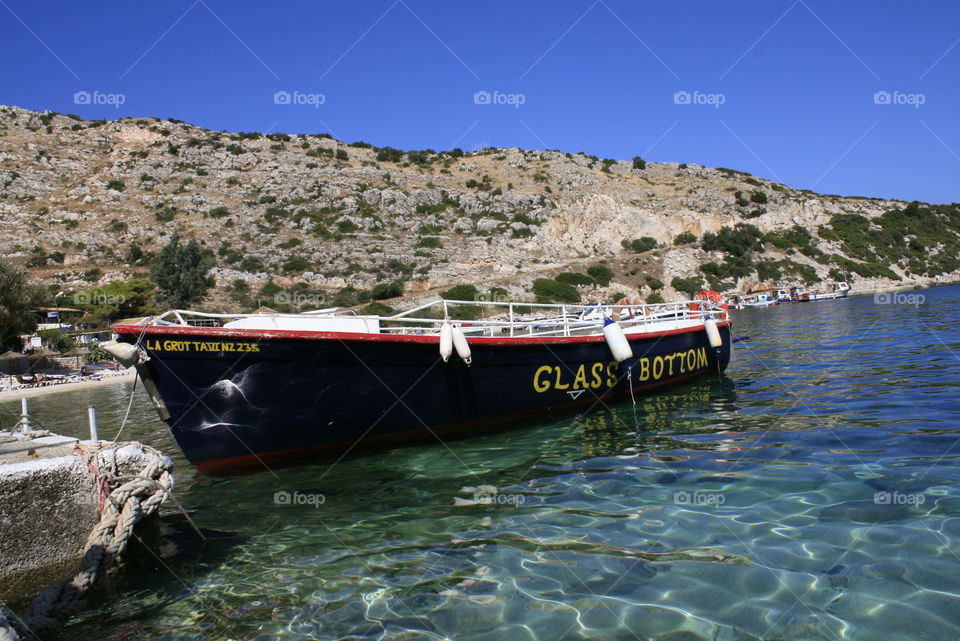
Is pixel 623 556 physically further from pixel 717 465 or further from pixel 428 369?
pixel 428 369

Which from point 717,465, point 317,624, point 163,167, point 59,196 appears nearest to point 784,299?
point 717,465

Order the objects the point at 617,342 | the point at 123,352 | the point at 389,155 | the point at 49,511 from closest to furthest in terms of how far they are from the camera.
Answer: the point at 49,511
the point at 123,352
the point at 617,342
the point at 389,155

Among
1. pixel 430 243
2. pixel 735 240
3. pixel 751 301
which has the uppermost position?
pixel 430 243

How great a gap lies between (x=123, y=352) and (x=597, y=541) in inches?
217

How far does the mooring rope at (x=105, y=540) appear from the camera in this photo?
3.73 meters

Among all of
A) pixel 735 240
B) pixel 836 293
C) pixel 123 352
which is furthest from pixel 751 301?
pixel 123 352

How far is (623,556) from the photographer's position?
4.42 meters

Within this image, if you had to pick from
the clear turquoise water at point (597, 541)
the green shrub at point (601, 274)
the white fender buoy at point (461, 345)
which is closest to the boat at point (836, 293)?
the green shrub at point (601, 274)

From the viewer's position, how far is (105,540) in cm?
418

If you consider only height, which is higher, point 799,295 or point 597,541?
point 799,295

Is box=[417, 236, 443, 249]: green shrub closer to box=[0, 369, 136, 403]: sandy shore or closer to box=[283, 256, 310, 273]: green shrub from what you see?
box=[283, 256, 310, 273]: green shrub

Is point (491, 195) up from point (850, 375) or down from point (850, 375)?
up

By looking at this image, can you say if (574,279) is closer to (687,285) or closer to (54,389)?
(687,285)

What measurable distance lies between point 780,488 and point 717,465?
94cm
